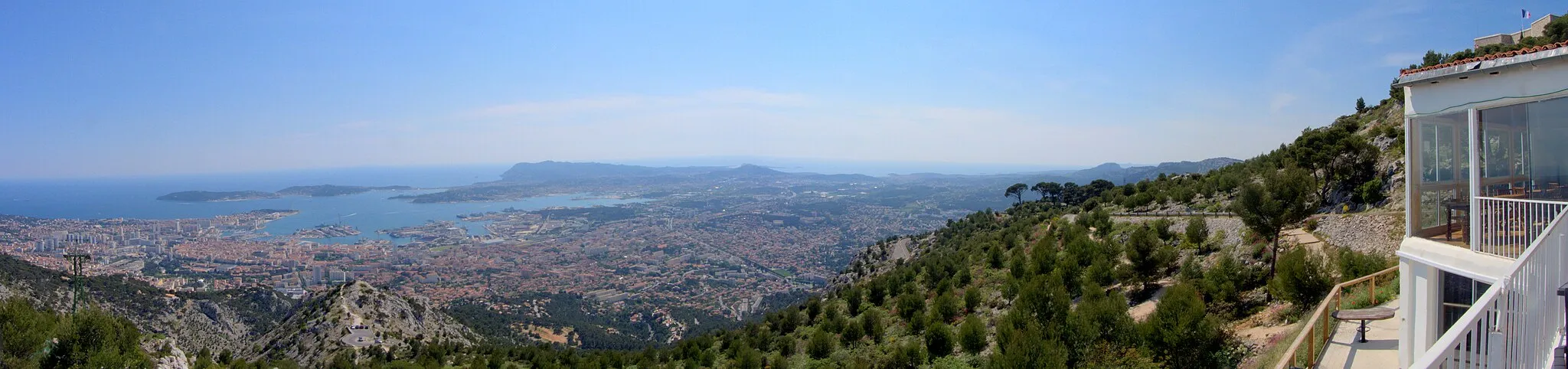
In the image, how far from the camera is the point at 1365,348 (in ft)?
21.6

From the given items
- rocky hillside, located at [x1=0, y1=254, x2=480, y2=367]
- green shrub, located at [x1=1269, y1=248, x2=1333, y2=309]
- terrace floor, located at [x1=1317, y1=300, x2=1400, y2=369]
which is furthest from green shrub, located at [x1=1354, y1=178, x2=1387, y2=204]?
rocky hillside, located at [x1=0, y1=254, x2=480, y2=367]

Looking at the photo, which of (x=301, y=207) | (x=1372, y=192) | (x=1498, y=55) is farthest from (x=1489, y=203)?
(x=301, y=207)

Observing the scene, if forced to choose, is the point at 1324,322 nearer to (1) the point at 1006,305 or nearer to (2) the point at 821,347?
(1) the point at 1006,305

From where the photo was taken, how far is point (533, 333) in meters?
34.2

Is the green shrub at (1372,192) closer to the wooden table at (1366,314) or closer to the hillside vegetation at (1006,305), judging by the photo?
the hillside vegetation at (1006,305)

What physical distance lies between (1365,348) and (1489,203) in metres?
3.08

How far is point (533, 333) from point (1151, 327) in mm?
32522

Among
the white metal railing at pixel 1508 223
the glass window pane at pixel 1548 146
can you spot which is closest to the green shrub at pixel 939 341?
the white metal railing at pixel 1508 223

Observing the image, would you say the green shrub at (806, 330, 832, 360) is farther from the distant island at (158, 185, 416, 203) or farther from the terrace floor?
the distant island at (158, 185, 416, 203)

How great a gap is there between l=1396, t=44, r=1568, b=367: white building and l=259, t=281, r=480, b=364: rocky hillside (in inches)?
1061

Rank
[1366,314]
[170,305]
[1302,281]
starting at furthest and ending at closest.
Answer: [170,305] < [1302,281] < [1366,314]

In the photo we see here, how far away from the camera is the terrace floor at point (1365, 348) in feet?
20.2

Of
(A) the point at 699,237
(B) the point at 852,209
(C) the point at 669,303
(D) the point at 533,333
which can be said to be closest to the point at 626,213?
(A) the point at 699,237

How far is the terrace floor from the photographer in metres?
6.16
